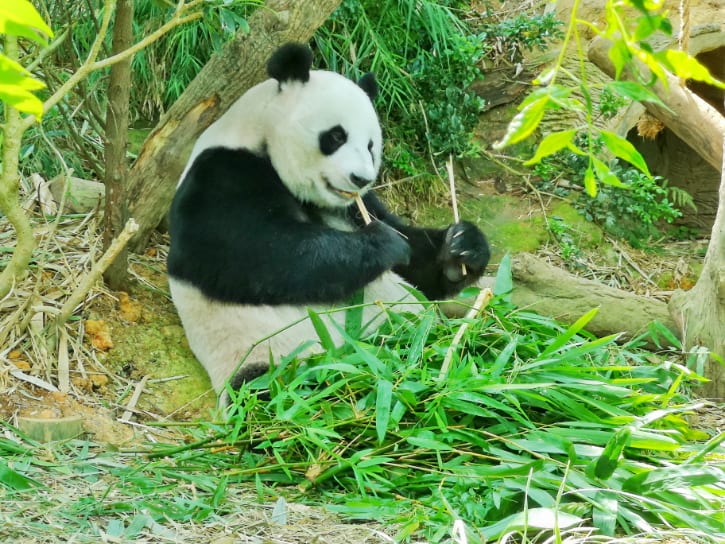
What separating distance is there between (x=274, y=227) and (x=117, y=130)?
3.28 feet

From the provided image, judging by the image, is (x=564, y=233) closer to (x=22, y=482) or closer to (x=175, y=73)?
(x=175, y=73)

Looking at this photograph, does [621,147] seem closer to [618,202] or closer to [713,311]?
[713,311]

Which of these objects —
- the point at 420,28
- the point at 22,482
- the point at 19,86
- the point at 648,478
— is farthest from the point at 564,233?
the point at 19,86

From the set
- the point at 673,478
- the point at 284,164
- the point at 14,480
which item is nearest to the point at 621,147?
the point at 673,478

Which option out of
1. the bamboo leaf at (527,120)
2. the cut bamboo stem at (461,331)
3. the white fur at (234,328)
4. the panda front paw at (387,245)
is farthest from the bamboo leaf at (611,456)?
the bamboo leaf at (527,120)

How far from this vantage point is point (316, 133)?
345 cm

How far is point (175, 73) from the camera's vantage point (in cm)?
504

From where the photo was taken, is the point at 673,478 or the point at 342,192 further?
the point at 342,192

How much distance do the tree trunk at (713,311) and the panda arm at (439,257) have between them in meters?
1.03

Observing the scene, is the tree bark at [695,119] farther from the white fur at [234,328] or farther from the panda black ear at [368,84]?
the white fur at [234,328]

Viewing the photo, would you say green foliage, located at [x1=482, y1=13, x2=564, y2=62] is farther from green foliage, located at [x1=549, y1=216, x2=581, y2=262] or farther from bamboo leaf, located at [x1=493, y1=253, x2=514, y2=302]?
bamboo leaf, located at [x1=493, y1=253, x2=514, y2=302]

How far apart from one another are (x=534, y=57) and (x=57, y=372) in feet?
14.0

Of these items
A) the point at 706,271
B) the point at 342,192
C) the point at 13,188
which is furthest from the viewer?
the point at 706,271

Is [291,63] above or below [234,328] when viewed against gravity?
above
